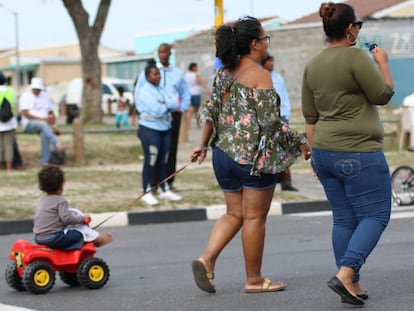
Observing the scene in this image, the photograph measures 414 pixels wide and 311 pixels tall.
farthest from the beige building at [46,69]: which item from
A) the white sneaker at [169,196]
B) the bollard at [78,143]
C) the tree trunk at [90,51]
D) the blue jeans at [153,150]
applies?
the blue jeans at [153,150]

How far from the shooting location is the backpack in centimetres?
1688

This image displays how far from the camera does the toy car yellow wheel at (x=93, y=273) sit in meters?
7.56

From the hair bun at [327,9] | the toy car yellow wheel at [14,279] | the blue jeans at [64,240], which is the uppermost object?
the hair bun at [327,9]

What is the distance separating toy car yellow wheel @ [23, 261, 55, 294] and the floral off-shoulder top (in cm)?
159

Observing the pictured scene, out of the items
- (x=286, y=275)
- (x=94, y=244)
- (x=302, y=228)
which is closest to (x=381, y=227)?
(x=286, y=275)

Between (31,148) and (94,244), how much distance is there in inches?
481

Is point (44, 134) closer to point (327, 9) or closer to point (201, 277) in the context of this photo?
point (201, 277)

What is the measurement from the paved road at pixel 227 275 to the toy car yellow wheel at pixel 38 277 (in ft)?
0.22

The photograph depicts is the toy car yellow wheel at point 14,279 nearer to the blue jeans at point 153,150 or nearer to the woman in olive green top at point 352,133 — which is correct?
the woman in olive green top at point 352,133

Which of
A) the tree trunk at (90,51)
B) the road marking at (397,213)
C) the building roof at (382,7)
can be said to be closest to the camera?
the road marking at (397,213)

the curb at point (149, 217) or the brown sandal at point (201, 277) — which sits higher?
the brown sandal at point (201, 277)

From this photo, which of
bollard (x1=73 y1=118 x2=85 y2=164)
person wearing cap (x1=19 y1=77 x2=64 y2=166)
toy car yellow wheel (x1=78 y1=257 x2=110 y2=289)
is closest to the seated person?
toy car yellow wheel (x1=78 y1=257 x2=110 y2=289)

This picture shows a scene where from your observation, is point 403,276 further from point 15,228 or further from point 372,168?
point 15,228

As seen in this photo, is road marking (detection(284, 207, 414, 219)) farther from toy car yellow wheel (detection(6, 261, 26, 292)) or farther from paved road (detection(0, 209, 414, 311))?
toy car yellow wheel (detection(6, 261, 26, 292))
